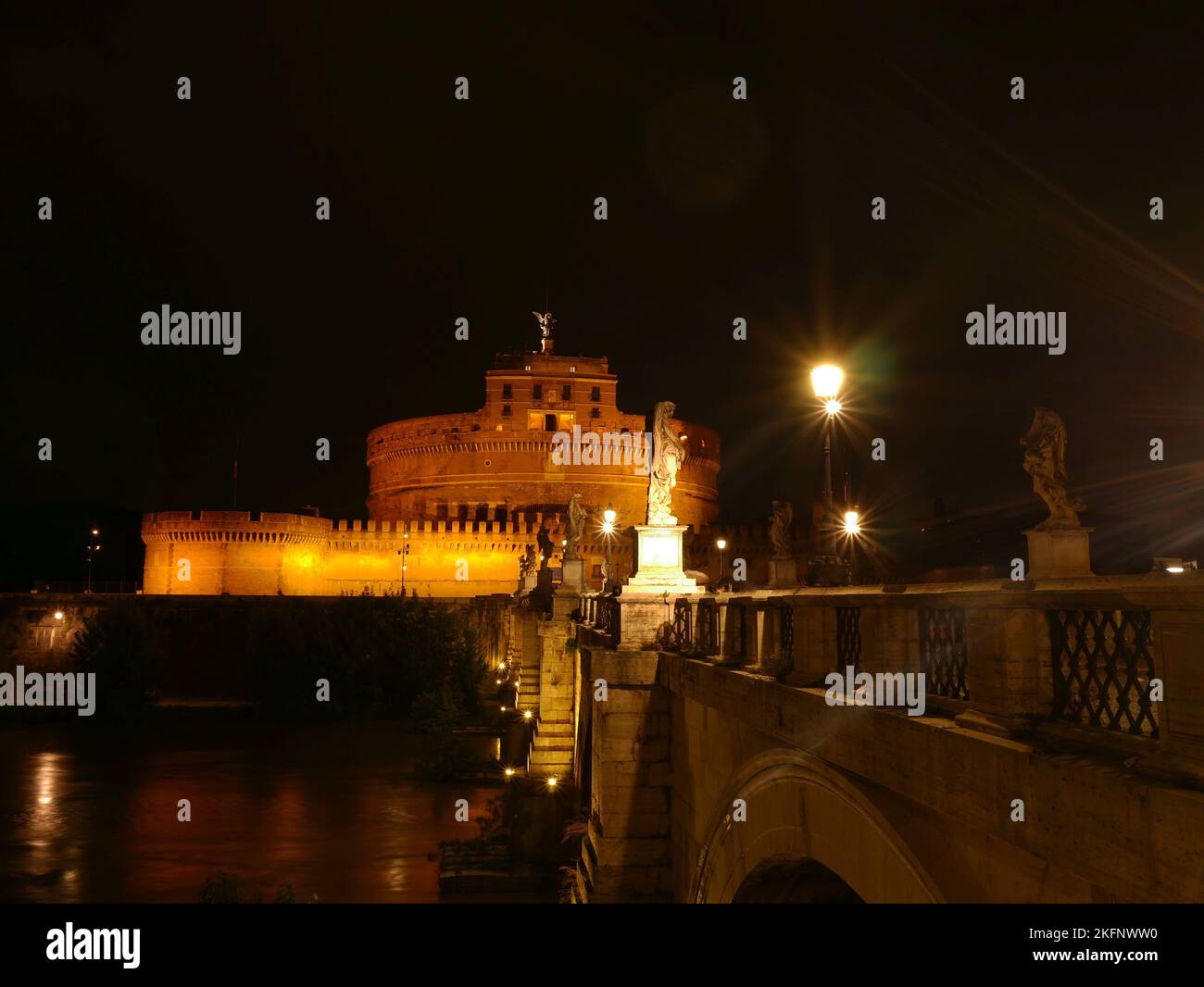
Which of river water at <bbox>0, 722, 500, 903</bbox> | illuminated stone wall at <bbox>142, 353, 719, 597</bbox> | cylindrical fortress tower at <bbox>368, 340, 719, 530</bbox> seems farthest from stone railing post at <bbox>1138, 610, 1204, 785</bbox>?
cylindrical fortress tower at <bbox>368, 340, 719, 530</bbox>

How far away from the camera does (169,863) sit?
20.3 meters

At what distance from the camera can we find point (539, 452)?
66.4 meters

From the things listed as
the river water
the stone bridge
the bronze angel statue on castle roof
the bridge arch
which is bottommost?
the river water

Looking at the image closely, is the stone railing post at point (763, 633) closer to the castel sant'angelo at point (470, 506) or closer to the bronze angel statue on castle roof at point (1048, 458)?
the bronze angel statue on castle roof at point (1048, 458)

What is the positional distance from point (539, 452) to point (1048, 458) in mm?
61760

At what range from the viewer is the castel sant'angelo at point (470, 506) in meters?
54.8

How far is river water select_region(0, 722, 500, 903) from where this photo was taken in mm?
19047

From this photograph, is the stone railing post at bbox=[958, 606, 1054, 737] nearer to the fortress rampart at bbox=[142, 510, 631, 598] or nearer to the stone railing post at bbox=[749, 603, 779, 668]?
the stone railing post at bbox=[749, 603, 779, 668]

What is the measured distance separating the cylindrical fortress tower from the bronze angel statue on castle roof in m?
59.2

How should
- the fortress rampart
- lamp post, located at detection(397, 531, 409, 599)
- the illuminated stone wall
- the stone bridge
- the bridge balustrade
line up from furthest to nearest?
lamp post, located at detection(397, 531, 409, 599), the illuminated stone wall, the fortress rampart, the bridge balustrade, the stone bridge

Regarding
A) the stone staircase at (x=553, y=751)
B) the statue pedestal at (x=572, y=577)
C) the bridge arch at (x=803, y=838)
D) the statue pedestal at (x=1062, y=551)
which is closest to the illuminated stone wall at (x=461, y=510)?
the statue pedestal at (x=572, y=577)

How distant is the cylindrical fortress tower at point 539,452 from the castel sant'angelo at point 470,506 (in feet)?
0.29

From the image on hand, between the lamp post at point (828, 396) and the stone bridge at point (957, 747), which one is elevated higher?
the lamp post at point (828, 396)
